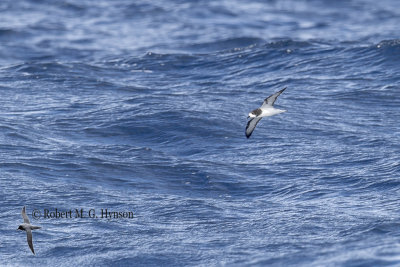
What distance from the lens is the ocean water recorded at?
1788 cm

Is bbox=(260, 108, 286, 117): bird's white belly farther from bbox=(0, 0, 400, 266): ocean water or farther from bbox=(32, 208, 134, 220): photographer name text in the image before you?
bbox=(32, 208, 134, 220): photographer name text

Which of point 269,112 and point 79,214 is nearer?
point 269,112

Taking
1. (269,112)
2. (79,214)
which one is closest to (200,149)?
(79,214)

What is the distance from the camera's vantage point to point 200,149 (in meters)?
24.0

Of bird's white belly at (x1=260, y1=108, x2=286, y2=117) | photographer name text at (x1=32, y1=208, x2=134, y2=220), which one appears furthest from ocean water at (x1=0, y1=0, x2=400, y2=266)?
bird's white belly at (x1=260, y1=108, x2=286, y2=117)

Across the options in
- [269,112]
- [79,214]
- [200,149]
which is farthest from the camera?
[200,149]

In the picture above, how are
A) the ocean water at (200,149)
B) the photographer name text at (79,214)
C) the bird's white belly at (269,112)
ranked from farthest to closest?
the photographer name text at (79,214) → the ocean water at (200,149) → the bird's white belly at (269,112)

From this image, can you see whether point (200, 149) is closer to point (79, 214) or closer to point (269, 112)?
point (79, 214)

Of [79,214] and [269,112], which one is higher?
[269,112]

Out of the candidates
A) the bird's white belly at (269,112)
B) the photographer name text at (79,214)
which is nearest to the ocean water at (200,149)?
the photographer name text at (79,214)

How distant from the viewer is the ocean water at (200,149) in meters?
17.9

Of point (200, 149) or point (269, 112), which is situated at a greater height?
point (269, 112)

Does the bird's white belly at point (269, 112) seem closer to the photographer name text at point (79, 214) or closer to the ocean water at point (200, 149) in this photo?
the ocean water at point (200, 149)

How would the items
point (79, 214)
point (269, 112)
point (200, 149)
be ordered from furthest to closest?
point (200, 149)
point (79, 214)
point (269, 112)
